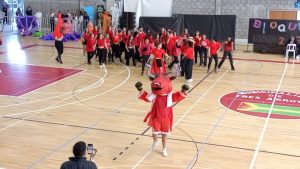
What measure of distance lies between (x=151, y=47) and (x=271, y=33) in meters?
10.0

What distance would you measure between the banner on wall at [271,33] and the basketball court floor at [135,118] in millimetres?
5200

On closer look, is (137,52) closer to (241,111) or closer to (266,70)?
(266,70)

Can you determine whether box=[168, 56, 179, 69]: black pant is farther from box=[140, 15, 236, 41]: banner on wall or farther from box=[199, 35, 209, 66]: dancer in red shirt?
box=[140, 15, 236, 41]: banner on wall

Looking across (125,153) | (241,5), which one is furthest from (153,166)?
(241,5)

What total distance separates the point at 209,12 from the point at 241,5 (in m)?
2.22

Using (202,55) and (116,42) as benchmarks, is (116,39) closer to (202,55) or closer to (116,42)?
(116,42)

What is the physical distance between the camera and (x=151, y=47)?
17953 millimetres

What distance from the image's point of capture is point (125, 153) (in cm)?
952

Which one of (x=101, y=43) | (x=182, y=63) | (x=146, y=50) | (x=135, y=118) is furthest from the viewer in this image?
(x=101, y=43)

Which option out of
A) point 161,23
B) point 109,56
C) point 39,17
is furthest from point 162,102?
point 39,17

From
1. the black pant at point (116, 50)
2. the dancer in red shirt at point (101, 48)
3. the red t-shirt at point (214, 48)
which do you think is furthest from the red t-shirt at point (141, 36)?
the red t-shirt at point (214, 48)

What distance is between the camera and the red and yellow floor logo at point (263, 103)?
12963mm

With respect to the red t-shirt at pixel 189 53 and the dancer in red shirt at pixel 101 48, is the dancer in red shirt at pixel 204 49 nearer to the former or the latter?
the red t-shirt at pixel 189 53

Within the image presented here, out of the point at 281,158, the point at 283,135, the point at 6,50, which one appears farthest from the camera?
the point at 6,50
